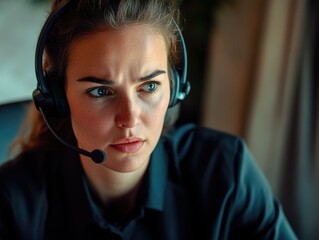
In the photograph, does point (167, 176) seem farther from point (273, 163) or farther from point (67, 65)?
point (273, 163)

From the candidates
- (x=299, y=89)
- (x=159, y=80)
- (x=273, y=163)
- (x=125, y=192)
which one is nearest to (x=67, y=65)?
(x=159, y=80)

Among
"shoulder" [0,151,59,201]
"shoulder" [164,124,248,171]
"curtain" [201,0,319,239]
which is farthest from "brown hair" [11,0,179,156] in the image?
"curtain" [201,0,319,239]

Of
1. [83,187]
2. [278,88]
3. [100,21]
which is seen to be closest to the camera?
[100,21]

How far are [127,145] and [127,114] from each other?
0.06 metres

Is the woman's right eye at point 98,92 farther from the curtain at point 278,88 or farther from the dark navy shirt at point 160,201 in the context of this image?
the curtain at point 278,88

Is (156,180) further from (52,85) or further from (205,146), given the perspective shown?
(52,85)

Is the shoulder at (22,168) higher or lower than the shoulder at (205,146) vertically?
lower

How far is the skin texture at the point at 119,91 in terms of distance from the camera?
81 cm

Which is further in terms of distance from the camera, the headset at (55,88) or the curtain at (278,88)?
the curtain at (278,88)

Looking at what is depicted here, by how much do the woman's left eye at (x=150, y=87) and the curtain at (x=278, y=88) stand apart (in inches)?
34.6

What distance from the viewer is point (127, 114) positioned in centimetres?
82

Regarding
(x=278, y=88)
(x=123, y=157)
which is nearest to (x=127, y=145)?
(x=123, y=157)

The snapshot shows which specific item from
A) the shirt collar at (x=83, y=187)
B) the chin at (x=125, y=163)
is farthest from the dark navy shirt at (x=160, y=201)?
the chin at (x=125, y=163)

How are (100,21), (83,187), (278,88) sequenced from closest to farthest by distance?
(100,21) → (83,187) → (278,88)
